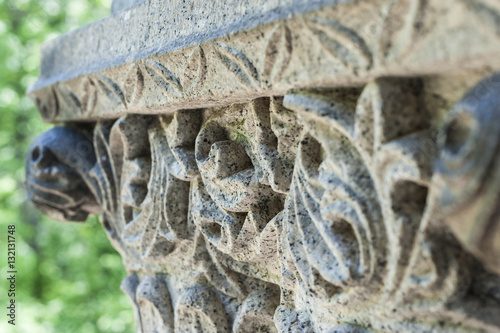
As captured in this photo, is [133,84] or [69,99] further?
[69,99]

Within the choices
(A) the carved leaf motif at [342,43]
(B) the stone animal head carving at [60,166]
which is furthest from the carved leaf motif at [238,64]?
(B) the stone animal head carving at [60,166]

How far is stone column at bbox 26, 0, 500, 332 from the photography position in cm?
54

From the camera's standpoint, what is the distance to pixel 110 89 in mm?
1193

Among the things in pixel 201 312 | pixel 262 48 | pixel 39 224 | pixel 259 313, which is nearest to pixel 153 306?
pixel 201 312

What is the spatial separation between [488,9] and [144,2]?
775 millimetres

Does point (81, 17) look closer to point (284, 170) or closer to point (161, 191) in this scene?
point (161, 191)

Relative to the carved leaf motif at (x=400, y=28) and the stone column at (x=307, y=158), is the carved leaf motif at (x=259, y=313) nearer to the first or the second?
the stone column at (x=307, y=158)

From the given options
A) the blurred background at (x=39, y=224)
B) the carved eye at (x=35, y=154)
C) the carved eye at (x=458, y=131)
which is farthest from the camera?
the blurred background at (x=39, y=224)

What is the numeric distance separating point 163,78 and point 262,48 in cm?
31

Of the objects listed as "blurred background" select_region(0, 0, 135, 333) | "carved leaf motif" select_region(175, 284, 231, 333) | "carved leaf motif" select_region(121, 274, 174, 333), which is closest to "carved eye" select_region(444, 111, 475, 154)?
"carved leaf motif" select_region(175, 284, 231, 333)

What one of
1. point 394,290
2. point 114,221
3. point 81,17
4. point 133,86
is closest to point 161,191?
point 133,86

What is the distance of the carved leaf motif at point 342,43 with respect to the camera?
610 millimetres

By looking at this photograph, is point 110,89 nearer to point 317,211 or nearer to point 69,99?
point 69,99

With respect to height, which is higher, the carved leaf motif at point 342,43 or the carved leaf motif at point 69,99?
the carved leaf motif at point 69,99
